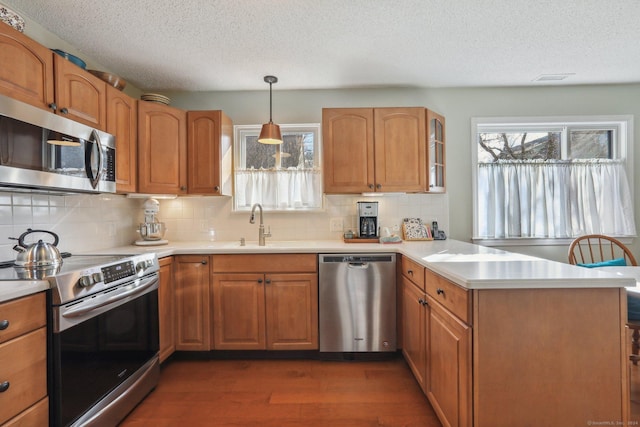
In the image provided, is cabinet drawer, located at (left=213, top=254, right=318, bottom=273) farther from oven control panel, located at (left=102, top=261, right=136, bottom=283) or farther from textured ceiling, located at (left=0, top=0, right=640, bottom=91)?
textured ceiling, located at (left=0, top=0, right=640, bottom=91)

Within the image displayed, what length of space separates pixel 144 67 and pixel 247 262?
1.88 m

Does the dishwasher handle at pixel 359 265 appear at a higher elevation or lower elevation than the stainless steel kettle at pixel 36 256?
lower

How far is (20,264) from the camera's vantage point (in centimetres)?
159

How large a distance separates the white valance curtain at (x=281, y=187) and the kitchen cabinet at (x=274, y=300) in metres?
0.80

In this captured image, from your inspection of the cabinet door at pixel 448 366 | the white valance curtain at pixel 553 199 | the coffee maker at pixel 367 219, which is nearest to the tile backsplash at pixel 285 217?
the coffee maker at pixel 367 219

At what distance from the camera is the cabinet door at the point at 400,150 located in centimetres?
283

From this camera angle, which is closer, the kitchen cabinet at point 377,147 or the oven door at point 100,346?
the oven door at point 100,346

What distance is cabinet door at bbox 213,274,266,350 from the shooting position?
253 cm

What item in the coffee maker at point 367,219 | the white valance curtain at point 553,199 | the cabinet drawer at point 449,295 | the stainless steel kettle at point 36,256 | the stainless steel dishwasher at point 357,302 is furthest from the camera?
the white valance curtain at point 553,199

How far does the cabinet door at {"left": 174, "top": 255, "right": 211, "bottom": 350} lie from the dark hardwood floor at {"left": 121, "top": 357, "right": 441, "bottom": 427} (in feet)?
0.74

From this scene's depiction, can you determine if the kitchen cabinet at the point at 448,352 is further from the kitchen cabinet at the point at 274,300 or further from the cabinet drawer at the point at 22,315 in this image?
the cabinet drawer at the point at 22,315

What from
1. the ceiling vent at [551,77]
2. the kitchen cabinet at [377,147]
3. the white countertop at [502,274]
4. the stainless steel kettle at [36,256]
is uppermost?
the ceiling vent at [551,77]

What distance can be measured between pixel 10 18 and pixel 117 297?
1.57m

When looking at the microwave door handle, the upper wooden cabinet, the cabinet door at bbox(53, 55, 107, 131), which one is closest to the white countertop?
the microwave door handle
